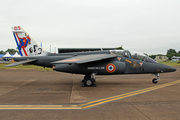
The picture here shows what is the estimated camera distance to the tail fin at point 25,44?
37.0 feet

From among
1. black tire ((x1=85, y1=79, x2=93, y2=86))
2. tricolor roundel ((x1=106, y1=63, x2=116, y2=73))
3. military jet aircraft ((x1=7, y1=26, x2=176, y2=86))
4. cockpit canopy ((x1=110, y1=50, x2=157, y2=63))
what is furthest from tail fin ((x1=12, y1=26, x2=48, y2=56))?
cockpit canopy ((x1=110, y1=50, x2=157, y2=63))

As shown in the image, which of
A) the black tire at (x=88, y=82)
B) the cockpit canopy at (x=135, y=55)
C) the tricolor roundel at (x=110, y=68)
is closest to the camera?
the black tire at (x=88, y=82)

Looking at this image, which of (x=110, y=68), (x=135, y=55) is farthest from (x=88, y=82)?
(x=135, y=55)

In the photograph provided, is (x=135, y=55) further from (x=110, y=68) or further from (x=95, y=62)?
(x=95, y=62)

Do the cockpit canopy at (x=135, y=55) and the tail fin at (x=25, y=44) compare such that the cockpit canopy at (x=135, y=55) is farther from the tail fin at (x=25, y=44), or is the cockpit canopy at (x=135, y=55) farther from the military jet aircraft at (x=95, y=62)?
the tail fin at (x=25, y=44)

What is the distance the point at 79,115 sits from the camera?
454 cm

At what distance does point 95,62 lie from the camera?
995cm

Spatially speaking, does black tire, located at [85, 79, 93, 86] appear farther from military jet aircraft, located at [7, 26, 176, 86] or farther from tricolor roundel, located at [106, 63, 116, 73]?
tricolor roundel, located at [106, 63, 116, 73]

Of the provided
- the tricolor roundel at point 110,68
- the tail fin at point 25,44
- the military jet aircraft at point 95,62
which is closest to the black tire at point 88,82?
the military jet aircraft at point 95,62

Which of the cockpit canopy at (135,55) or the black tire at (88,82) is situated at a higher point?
the cockpit canopy at (135,55)

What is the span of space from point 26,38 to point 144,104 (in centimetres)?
1087

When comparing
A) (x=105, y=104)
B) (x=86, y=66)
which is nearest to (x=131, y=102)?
(x=105, y=104)

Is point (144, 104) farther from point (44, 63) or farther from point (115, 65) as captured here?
point (44, 63)

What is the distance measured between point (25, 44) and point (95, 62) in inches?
267
